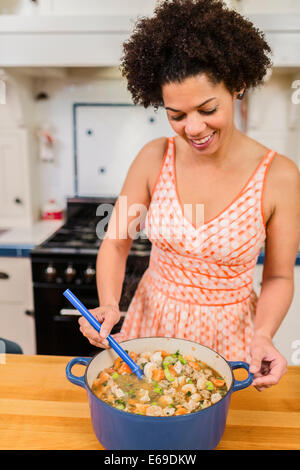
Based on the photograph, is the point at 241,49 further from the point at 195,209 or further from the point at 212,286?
the point at 212,286

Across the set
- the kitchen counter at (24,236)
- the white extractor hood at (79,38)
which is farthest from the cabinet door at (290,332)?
the kitchen counter at (24,236)

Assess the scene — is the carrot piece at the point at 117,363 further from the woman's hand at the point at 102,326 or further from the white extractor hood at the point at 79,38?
the white extractor hood at the point at 79,38

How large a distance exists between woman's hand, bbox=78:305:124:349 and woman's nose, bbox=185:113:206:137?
41 cm

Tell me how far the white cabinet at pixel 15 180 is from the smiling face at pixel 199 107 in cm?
176

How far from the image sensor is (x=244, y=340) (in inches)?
49.3

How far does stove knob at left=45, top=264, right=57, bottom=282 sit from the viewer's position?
82.1 inches

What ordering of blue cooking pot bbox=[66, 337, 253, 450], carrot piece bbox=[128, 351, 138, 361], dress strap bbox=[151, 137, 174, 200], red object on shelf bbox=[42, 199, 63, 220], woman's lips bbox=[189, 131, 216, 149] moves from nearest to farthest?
1. blue cooking pot bbox=[66, 337, 253, 450]
2. carrot piece bbox=[128, 351, 138, 361]
3. woman's lips bbox=[189, 131, 216, 149]
4. dress strap bbox=[151, 137, 174, 200]
5. red object on shelf bbox=[42, 199, 63, 220]

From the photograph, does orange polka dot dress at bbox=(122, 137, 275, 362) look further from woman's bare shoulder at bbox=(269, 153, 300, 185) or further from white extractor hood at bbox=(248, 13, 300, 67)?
white extractor hood at bbox=(248, 13, 300, 67)

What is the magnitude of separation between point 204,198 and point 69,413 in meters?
0.63

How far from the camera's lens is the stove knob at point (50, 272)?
2.09 meters

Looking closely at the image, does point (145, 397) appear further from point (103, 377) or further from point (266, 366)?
point (266, 366)
